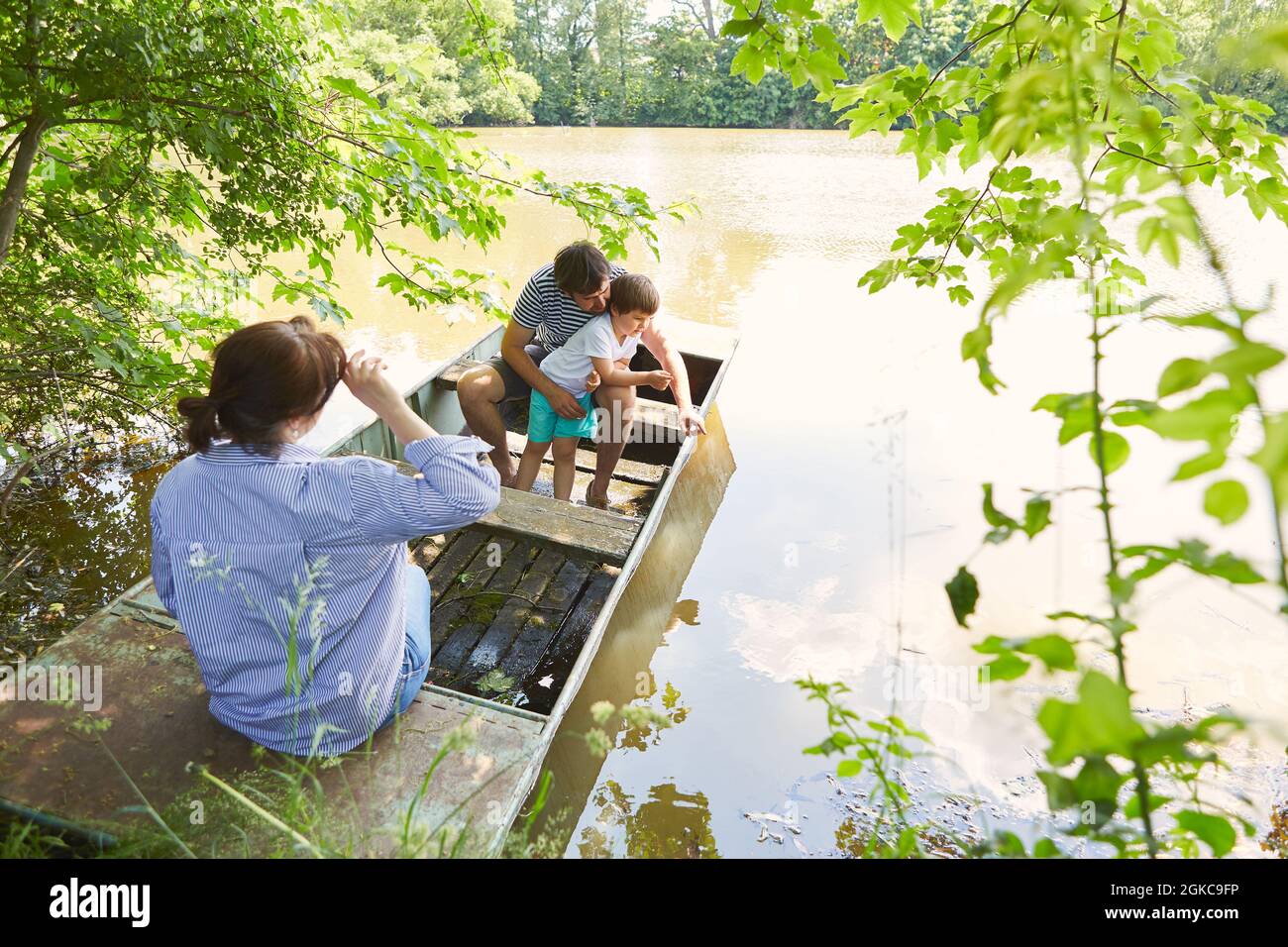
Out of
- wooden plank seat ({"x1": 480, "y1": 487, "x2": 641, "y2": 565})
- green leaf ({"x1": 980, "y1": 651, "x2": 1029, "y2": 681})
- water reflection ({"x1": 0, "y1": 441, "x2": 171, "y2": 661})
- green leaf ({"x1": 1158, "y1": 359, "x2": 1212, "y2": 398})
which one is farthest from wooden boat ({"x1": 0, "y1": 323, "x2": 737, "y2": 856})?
water reflection ({"x1": 0, "y1": 441, "x2": 171, "y2": 661})

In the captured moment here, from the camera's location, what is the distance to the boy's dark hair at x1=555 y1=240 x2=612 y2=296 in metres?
3.75

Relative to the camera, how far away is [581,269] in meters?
3.75

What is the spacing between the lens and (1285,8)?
5.77 feet

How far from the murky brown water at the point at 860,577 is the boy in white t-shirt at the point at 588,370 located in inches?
27.6

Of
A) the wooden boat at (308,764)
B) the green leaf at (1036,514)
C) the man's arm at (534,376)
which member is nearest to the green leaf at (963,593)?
the green leaf at (1036,514)

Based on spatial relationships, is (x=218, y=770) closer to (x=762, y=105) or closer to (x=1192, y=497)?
(x=1192, y=497)

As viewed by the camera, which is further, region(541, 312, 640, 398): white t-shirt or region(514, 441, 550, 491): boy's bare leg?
region(514, 441, 550, 491): boy's bare leg

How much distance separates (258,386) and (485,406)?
8.11 feet

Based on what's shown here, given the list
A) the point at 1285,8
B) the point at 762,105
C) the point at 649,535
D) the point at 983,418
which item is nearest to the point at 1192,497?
the point at 983,418

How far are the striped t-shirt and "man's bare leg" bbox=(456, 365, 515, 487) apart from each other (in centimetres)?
35

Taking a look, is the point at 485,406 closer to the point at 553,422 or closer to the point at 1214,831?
the point at 553,422

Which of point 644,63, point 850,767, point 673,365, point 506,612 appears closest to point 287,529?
point 850,767

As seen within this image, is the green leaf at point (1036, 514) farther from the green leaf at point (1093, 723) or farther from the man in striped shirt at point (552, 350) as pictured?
the man in striped shirt at point (552, 350)

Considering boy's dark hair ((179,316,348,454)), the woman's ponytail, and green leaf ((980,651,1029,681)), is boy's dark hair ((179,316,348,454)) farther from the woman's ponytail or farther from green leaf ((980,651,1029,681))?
green leaf ((980,651,1029,681))
